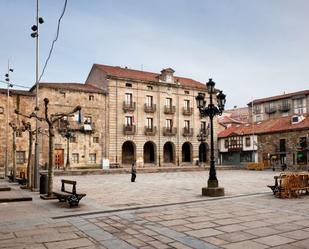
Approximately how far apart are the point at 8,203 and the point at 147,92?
3459 centimetres

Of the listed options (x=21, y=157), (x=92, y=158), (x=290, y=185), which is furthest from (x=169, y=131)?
(x=290, y=185)

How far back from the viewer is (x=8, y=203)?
11633 millimetres

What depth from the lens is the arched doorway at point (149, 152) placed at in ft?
153

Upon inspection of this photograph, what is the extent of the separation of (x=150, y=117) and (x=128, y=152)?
5.36 meters

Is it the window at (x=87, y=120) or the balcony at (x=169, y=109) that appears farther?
the balcony at (x=169, y=109)

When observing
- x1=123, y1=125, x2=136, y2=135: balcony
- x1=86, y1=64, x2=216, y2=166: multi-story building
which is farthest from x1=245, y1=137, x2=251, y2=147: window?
x1=123, y1=125, x2=136, y2=135: balcony

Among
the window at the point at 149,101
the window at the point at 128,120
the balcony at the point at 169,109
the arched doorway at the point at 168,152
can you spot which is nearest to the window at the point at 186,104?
the balcony at the point at 169,109

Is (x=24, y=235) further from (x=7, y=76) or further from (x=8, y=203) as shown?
(x=7, y=76)

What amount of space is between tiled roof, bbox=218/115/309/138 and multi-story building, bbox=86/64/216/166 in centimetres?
456

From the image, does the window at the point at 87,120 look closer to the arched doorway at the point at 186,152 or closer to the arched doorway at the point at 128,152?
the arched doorway at the point at 128,152

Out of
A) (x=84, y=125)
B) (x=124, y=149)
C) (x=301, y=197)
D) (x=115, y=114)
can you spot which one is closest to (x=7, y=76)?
(x=84, y=125)

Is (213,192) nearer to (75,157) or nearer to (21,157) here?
(21,157)

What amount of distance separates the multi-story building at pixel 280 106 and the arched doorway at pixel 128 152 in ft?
89.0

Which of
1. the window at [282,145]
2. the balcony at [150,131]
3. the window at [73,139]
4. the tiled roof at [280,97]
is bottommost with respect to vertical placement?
the window at [282,145]
